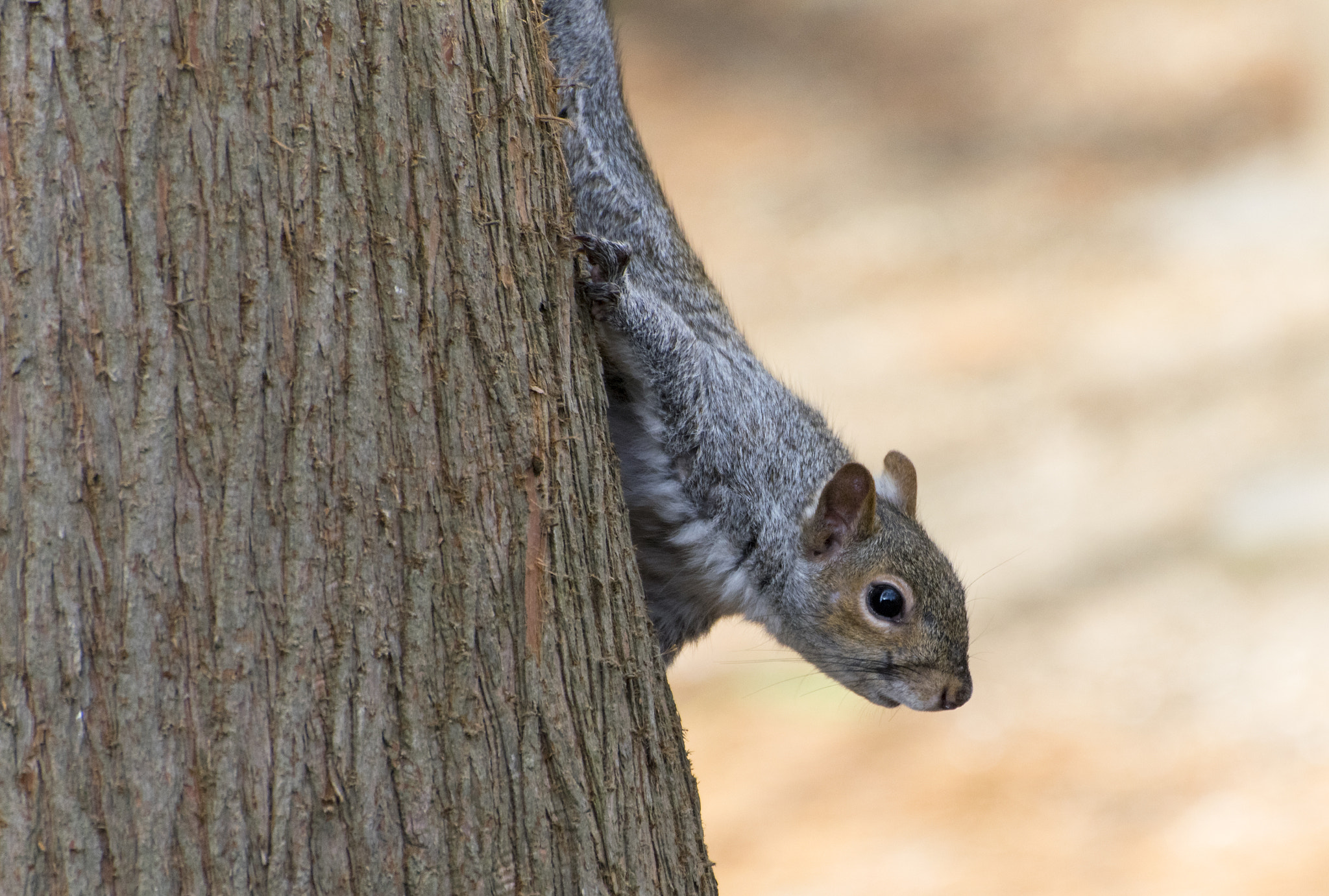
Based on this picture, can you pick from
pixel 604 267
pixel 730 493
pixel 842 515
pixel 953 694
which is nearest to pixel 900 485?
pixel 842 515

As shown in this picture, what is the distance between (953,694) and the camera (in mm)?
2977

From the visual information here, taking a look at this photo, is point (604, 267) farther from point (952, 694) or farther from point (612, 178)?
point (952, 694)

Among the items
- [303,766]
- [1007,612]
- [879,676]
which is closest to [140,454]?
[303,766]

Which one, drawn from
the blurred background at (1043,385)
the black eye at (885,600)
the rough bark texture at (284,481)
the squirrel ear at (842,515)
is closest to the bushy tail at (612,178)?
A: the squirrel ear at (842,515)

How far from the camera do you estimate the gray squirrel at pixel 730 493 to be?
2.72 m

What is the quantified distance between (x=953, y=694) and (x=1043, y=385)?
5.73 m

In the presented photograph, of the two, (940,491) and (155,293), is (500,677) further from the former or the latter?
(940,491)

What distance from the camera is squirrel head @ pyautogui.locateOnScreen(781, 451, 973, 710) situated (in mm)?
2951

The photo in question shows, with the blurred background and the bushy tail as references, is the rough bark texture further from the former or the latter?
the blurred background

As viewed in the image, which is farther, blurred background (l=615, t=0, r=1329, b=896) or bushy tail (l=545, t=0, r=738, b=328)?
blurred background (l=615, t=0, r=1329, b=896)

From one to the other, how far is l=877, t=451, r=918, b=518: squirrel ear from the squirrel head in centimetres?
33

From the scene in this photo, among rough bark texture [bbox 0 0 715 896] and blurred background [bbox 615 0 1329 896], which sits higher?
blurred background [bbox 615 0 1329 896]

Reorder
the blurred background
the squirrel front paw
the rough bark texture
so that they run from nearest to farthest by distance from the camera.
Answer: the rough bark texture
the squirrel front paw
the blurred background

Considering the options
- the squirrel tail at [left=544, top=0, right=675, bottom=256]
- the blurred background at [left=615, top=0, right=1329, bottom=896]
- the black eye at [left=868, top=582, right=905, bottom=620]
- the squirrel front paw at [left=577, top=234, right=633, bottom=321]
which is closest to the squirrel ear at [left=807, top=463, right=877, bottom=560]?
the black eye at [left=868, top=582, right=905, bottom=620]
